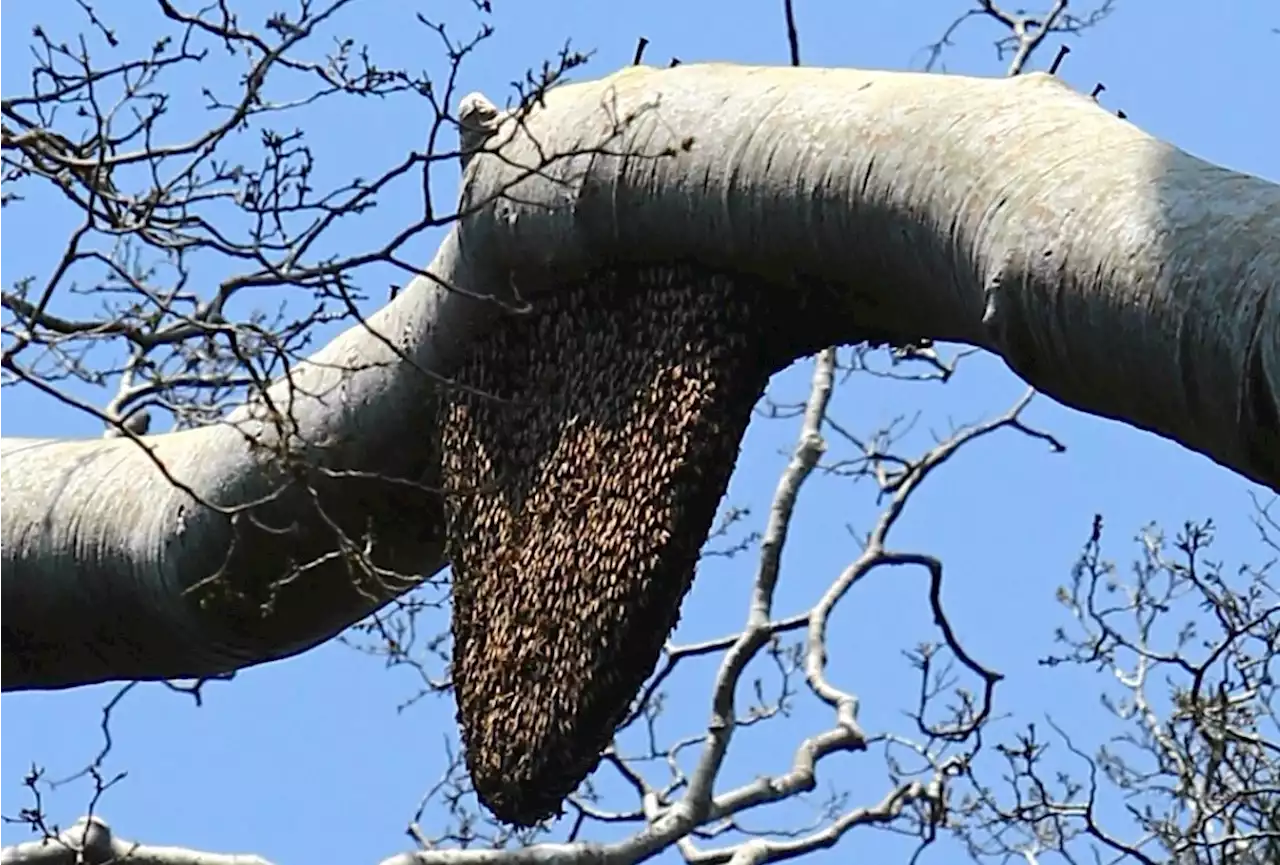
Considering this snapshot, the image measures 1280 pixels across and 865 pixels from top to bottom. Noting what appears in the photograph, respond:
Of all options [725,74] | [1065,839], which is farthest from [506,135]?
[1065,839]

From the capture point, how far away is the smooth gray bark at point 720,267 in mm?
1562

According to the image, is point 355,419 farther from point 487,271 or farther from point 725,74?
point 725,74

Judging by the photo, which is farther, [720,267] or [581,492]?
[581,492]

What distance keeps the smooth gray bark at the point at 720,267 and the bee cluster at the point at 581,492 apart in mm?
64

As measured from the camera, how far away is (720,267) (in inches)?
86.7

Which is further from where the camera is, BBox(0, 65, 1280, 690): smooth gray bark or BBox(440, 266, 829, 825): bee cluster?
BBox(440, 266, 829, 825): bee cluster

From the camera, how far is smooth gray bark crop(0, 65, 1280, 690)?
5.13 ft

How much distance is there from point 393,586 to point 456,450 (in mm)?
210

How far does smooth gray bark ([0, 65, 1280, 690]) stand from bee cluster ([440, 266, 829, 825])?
6cm

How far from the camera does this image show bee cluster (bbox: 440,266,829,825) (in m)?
2.31

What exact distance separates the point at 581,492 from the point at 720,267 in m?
0.39

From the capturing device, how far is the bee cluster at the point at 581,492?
91.0 inches

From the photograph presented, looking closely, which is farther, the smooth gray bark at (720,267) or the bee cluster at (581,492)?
the bee cluster at (581,492)

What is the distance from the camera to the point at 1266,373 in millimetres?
1449
